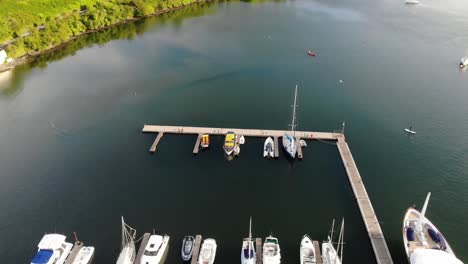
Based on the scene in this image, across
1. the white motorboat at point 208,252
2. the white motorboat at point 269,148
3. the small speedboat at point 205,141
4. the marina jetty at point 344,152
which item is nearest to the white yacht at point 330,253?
the marina jetty at point 344,152

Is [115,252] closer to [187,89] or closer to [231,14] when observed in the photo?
[187,89]

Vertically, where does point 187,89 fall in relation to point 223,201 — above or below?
above

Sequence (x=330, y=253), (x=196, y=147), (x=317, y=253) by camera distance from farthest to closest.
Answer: (x=196, y=147) < (x=317, y=253) < (x=330, y=253)

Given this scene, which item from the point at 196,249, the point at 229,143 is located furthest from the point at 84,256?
the point at 229,143

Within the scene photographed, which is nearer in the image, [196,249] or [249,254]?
[249,254]

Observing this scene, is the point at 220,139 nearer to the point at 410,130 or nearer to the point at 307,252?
the point at 307,252

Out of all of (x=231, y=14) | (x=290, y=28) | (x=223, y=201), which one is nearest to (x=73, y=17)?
(x=231, y=14)

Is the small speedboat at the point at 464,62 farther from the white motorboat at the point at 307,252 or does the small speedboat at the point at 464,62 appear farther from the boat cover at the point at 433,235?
the white motorboat at the point at 307,252
